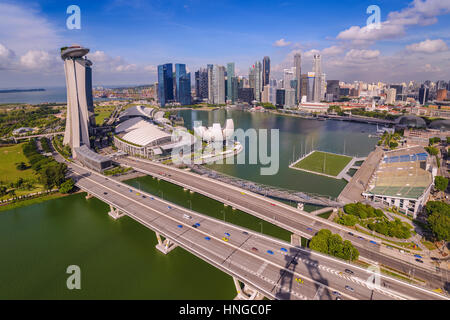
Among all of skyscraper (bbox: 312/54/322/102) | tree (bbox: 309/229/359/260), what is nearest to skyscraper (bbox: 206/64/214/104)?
skyscraper (bbox: 312/54/322/102)

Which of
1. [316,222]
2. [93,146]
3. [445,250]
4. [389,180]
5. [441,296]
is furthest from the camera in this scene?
[93,146]

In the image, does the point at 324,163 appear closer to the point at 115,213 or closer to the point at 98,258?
the point at 115,213

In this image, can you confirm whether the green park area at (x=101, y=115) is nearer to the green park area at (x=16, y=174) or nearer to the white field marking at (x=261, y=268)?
the green park area at (x=16, y=174)

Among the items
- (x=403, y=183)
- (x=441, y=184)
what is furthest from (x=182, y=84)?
(x=441, y=184)

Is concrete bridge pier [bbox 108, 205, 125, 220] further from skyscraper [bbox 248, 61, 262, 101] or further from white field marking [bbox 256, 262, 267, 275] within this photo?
skyscraper [bbox 248, 61, 262, 101]
